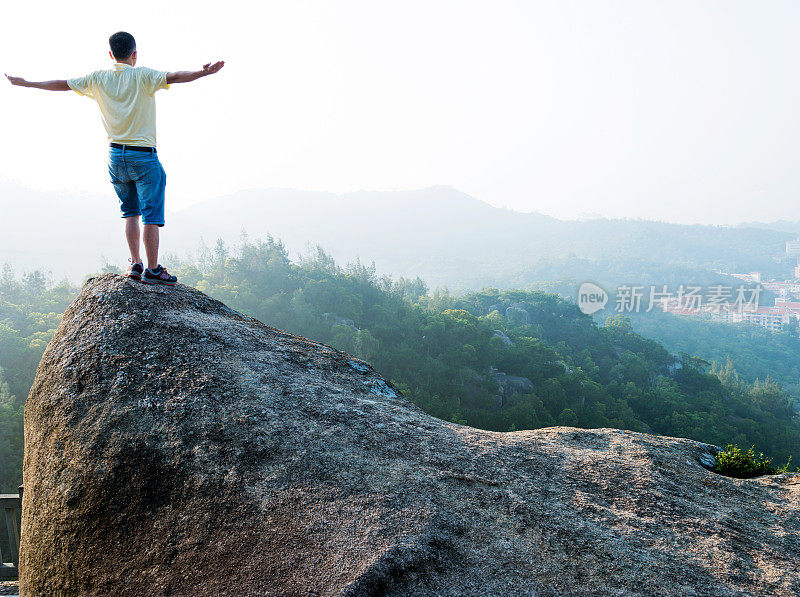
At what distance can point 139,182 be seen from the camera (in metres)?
5.92

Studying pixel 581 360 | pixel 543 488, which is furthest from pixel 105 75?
pixel 581 360

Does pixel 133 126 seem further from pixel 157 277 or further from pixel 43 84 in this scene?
pixel 157 277

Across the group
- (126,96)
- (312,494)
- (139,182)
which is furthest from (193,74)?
(312,494)

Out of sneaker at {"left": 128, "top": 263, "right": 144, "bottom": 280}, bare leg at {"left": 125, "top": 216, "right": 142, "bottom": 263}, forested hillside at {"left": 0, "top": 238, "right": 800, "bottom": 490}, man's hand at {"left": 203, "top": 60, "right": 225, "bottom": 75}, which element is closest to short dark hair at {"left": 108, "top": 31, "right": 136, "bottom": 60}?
Result: man's hand at {"left": 203, "top": 60, "right": 225, "bottom": 75}

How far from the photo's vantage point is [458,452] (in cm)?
477

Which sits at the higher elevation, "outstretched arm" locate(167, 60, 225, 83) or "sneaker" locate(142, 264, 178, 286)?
"outstretched arm" locate(167, 60, 225, 83)

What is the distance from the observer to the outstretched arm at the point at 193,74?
5.02m

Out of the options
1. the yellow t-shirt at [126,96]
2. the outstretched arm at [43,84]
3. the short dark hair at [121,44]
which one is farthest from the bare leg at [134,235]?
the short dark hair at [121,44]

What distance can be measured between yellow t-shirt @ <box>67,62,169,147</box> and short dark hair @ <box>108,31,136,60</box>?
10 cm

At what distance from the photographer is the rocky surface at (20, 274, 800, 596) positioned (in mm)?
3564

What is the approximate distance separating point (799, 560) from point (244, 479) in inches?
172

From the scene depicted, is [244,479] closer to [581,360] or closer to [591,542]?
[591,542]

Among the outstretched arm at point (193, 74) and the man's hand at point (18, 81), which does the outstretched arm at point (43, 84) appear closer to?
the man's hand at point (18, 81)

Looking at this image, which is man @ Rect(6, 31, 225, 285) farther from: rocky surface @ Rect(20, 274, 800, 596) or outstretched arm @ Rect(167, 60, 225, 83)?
rocky surface @ Rect(20, 274, 800, 596)
